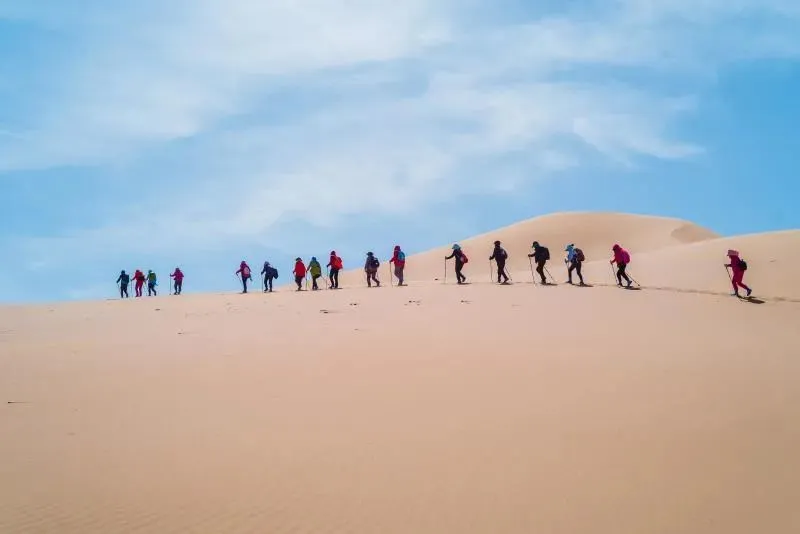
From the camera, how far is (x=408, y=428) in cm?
762

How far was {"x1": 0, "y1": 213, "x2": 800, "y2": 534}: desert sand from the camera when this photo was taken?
18.3 feet

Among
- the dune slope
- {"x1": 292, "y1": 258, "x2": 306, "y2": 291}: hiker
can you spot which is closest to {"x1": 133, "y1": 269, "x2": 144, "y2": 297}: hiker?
{"x1": 292, "y1": 258, "x2": 306, "y2": 291}: hiker

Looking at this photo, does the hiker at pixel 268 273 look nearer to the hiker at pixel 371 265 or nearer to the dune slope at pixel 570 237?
the hiker at pixel 371 265

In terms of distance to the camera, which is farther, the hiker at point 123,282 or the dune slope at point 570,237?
the dune slope at point 570,237

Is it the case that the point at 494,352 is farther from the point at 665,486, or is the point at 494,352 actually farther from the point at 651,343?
the point at 665,486

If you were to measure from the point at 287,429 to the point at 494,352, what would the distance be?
17.2 ft

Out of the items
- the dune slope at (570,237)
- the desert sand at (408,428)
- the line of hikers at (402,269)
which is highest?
the dune slope at (570,237)

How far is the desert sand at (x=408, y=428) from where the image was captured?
5582 mm

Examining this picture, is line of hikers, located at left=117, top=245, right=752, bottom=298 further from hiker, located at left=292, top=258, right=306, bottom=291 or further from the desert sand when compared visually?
the desert sand

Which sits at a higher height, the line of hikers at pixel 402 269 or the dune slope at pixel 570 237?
the dune slope at pixel 570 237

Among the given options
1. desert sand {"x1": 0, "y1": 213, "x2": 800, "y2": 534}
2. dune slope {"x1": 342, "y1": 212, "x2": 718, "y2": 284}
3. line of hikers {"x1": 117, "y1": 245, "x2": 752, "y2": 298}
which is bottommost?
desert sand {"x1": 0, "y1": 213, "x2": 800, "y2": 534}

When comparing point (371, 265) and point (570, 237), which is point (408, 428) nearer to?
point (371, 265)

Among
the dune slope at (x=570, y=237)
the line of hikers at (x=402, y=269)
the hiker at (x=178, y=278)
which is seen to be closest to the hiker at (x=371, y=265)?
the line of hikers at (x=402, y=269)

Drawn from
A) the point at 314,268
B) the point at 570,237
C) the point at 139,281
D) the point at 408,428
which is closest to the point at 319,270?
the point at 314,268
